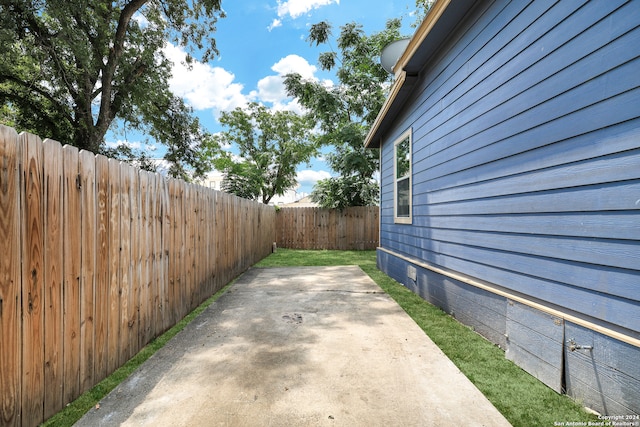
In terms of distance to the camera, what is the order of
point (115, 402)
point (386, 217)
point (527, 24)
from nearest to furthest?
point (115, 402) → point (527, 24) → point (386, 217)

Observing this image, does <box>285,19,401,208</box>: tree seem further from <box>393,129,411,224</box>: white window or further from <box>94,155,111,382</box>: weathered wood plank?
<box>94,155,111,382</box>: weathered wood plank

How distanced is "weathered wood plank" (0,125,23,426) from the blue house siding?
10.3 ft

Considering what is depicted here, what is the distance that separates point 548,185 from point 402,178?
356 cm

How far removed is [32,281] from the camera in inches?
61.3

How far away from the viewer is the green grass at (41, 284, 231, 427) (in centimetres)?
167

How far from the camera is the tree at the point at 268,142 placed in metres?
18.2

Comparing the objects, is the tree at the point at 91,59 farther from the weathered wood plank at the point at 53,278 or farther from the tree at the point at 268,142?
the weathered wood plank at the point at 53,278

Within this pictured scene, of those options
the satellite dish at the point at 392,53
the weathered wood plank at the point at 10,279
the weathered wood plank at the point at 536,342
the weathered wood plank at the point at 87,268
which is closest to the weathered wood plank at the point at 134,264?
the weathered wood plank at the point at 87,268

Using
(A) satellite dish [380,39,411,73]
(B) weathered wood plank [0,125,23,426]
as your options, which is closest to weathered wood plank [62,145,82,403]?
(B) weathered wood plank [0,125,23,426]

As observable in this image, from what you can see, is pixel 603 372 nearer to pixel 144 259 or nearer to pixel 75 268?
pixel 75 268

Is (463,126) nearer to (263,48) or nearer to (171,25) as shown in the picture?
(171,25)

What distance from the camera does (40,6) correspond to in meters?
7.04

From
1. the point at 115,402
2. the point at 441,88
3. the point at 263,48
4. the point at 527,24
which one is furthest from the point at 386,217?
the point at 263,48

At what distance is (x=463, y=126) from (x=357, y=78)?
40.0 ft
